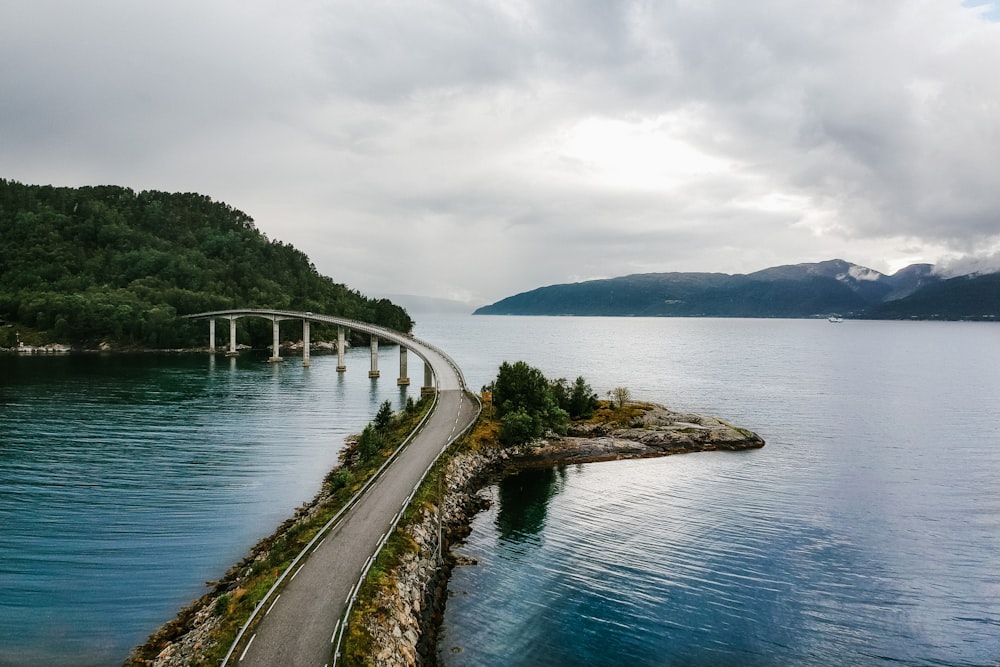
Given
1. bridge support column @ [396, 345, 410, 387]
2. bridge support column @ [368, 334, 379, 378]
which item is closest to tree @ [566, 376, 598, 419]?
bridge support column @ [396, 345, 410, 387]

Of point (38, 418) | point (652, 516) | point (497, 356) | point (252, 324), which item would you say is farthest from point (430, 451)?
point (252, 324)

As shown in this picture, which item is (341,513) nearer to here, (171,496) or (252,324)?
(171,496)

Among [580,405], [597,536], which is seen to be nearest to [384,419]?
[580,405]

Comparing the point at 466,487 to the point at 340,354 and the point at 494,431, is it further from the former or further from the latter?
the point at 340,354

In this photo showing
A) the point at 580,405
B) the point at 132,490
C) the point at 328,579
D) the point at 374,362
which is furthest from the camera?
the point at 374,362

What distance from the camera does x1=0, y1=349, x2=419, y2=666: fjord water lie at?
28.9 meters

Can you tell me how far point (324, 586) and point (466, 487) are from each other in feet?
74.6

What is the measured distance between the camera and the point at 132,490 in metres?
46.8

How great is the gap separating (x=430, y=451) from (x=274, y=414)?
38079 mm

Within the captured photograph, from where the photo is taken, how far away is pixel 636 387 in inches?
4328

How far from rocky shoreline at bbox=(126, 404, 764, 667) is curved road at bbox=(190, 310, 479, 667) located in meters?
1.76

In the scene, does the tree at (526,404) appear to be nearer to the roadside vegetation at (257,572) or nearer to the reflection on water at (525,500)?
the reflection on water at (525,500)

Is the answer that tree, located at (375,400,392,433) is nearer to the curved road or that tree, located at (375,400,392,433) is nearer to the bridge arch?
the bridge arch

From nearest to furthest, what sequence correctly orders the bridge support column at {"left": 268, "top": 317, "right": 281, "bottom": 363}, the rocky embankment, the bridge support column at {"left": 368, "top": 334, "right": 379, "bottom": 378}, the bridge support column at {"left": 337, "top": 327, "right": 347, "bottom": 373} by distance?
1. the rocky embankment
2. the bridge support column at {"left": 368, "top": 334, "right": 379, "bottom": 378}
3. the bridge support column at {"left": 337, "top": 327, "right": 347, "bottom": 373}
4. the bridge support column at {"left": 268, "top": 317, "right": 281, "bottom": 363}
